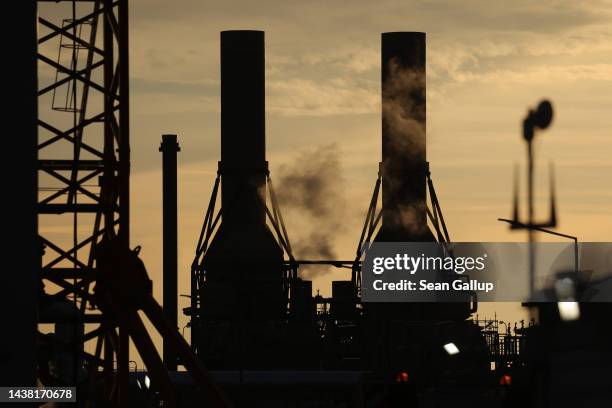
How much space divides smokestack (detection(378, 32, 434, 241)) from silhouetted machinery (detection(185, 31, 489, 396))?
37mm

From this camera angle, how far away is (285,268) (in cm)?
5272

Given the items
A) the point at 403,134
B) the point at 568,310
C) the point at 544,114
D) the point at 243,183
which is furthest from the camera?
the point at 403,134

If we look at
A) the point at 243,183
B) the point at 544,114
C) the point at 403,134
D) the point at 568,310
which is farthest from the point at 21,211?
the point at 403,134

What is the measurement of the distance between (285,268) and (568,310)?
2927cm

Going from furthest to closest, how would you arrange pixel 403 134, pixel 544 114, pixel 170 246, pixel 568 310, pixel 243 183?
pixel 170 246
pixel 403 134
pixel 243 183
pixel 544 114
pixel 568 310

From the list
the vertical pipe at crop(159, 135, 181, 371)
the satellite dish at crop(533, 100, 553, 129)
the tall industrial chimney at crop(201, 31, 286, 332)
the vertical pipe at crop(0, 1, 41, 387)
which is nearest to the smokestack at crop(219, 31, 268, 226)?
the tall industrial chimney at crop(201, 31, 286, 332)

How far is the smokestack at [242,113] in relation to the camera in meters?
51.2

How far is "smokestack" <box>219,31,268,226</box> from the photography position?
2018 inches

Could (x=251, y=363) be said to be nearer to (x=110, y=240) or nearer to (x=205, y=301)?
(x=205, y=301)

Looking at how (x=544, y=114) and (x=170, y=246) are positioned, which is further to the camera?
(x=170, y=246)

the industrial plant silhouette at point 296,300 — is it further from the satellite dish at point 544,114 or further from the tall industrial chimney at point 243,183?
the satellite dish at point 544,114

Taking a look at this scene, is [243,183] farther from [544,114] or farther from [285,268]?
[544,114]

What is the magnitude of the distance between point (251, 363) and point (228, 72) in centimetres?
1052

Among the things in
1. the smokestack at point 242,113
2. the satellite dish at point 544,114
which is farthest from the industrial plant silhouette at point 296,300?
the satellite dish at point 544,114
